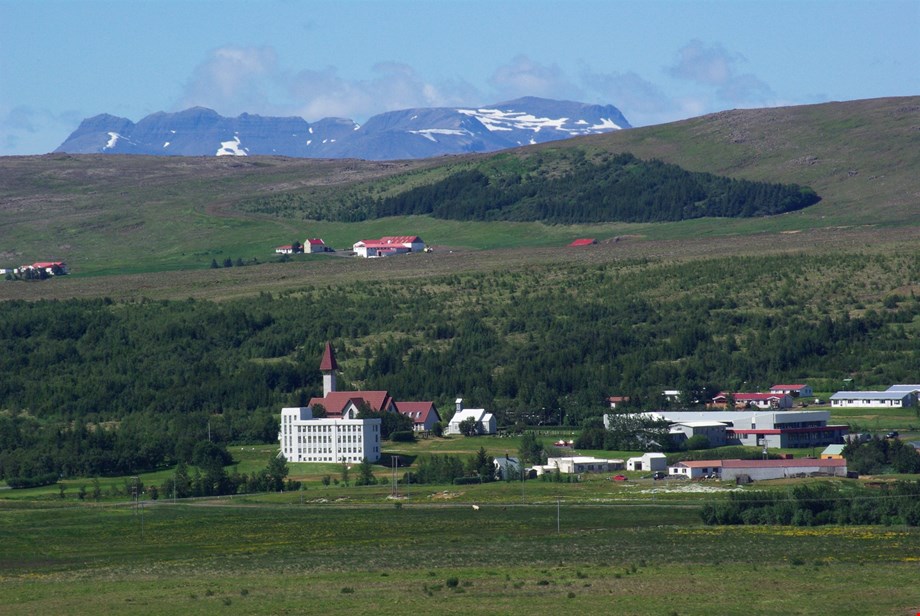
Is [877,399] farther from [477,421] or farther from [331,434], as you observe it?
[331,434]

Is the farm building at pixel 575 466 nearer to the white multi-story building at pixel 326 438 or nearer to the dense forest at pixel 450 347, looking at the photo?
the white multi-story building at pixel 326 438

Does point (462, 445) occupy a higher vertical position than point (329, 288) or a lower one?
lower

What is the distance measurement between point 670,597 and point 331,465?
6632 cm

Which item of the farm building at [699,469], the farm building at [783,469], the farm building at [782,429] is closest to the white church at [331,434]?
the farm building at [699,469]

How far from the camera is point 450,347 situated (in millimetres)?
157875

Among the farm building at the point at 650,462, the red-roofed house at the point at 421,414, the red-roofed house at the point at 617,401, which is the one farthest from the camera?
the red-roofed house at the point at 617,401

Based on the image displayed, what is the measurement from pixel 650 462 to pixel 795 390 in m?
29.3

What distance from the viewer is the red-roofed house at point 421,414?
126938 mm

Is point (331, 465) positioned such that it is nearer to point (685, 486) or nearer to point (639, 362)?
point (685, 486)

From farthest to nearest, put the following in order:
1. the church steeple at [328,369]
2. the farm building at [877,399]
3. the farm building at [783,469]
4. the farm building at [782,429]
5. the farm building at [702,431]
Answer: the church steeple at [328,369] → the farm building at [877,399] → the farm building at [702,431] → the farm building at [782,429] → the farm building at [783,469]

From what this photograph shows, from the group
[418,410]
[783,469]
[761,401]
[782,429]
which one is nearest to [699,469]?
[783,469]

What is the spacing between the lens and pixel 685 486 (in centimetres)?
9388

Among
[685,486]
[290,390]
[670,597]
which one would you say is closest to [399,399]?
[290,390]

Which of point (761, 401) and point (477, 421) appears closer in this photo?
point (477, 421)
